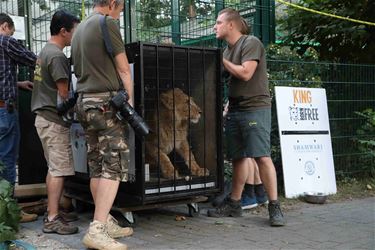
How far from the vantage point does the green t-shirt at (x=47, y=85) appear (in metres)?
4.55

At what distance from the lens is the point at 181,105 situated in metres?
4.86

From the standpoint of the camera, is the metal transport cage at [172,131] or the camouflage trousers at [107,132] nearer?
the camouflage trousers at [107,132]

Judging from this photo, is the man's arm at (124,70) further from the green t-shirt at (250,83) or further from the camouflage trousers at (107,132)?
the green t-shirt at (250,83)

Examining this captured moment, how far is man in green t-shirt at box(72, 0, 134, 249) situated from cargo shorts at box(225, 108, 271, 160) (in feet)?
4.76

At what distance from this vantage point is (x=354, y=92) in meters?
7.42

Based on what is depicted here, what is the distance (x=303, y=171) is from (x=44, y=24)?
3.80 metres

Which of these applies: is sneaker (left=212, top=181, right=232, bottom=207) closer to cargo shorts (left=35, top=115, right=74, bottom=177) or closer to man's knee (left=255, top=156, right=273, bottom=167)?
man's knee (left=255, top=156, right=273, bottom=167)

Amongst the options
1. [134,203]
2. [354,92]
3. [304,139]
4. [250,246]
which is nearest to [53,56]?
[134,203]

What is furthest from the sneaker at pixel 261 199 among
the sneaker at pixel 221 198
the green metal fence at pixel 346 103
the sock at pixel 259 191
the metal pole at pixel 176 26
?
the metal pole at pixel 176 26

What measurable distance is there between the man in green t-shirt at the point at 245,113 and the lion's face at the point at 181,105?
0.49m

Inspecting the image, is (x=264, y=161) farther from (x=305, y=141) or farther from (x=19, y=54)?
(x=19, y=54)

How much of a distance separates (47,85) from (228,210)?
225 centimetres

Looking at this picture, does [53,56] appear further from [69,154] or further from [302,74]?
[302,74]

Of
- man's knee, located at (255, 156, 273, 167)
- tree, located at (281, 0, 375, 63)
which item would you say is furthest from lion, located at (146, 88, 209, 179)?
tree, located at (281, 0, 375, 63)
